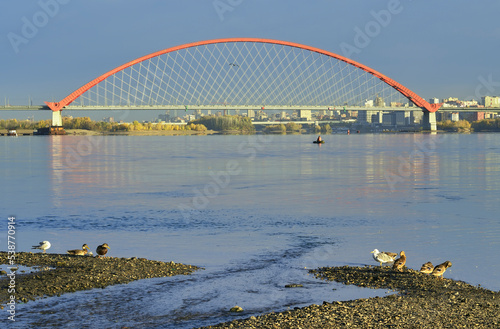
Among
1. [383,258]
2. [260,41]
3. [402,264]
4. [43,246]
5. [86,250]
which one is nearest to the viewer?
[402,264]

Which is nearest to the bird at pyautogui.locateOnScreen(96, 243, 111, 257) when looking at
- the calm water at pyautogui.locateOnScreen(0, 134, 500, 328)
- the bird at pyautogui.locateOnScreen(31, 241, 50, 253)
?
the calm water at pyautogui.locateOnScreen(0, 134, 500, 328)

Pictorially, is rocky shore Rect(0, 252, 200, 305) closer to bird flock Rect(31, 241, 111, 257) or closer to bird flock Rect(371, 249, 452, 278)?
bird flock Rect(31, 241, 111, 257)

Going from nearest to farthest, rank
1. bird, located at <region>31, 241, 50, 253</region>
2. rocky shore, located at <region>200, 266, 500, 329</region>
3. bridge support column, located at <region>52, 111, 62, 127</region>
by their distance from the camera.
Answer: rocky shore, located at <region>200, 266, 500, 329</region> < bird, located at <region>31, 241, 50, 253</region> < bridge support column, located at <region>52, 111, 62, 127</region>

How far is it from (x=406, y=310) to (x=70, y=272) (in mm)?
6831

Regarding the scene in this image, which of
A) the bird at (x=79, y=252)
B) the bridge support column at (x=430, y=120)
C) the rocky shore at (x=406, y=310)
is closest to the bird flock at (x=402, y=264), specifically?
the rocky shore at (x=406, y=310)

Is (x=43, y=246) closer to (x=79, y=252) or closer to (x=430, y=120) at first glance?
(x=79, y=252)

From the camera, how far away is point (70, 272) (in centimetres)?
1314

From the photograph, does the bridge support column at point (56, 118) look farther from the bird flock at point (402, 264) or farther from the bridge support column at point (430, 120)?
the bird flock at point (402, 264)

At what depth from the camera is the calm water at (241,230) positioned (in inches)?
443

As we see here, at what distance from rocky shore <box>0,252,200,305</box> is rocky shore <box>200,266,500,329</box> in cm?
363

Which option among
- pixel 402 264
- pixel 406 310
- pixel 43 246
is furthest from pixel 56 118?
pixel 406 310

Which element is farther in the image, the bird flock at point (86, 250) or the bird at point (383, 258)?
the bird flock at point (86, 250)

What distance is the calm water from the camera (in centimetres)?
1126

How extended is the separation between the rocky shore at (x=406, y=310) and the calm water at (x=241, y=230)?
1.91ft
